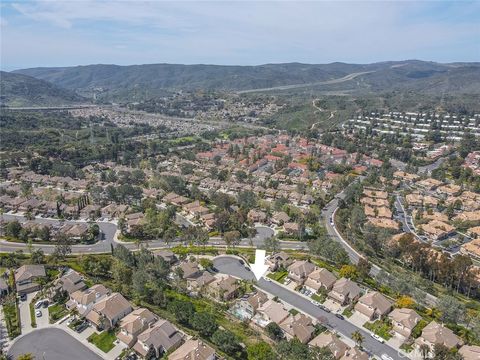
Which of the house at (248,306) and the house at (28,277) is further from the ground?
the house at (28,277)

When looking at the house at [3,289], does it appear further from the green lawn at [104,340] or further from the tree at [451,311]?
the tree at [451,311]

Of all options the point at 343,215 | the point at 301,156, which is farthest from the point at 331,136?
the point at 343,215

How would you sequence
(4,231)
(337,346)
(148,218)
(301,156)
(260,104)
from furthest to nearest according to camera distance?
1. (260,104)
2. (301,156)
3. (148,218)
4. (4,231)
5. (337,346)

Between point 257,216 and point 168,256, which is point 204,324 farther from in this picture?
point 257,216

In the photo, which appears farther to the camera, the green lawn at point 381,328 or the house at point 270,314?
the house at point 270,314

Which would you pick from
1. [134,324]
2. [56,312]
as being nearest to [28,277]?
[56,312]

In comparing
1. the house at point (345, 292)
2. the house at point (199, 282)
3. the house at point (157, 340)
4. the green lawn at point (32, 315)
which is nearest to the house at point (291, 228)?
the house at point (345, 292)

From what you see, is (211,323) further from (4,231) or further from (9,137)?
(9,137)
